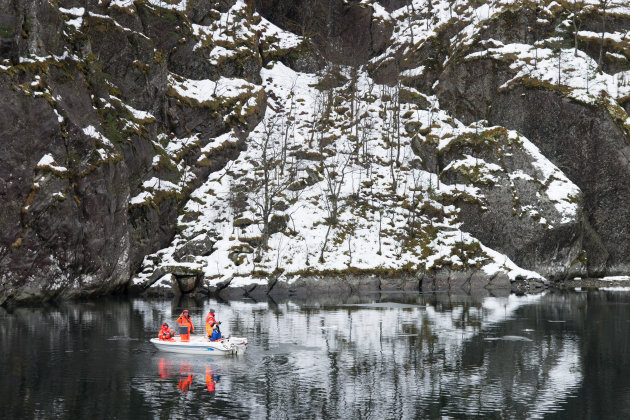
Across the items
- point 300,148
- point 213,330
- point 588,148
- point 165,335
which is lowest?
point 165,335

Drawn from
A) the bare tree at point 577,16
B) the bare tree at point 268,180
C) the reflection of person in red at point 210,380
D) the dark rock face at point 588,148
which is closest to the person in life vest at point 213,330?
the reflection of person in red at point 210,380

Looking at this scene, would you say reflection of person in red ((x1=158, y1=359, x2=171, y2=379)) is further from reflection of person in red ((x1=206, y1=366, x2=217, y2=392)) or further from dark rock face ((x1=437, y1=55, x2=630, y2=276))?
dark rock face ((x1=437, y1=55, x2=630, y2=276))

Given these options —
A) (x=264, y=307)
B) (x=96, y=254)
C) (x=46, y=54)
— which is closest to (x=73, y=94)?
(x=46, y=54)

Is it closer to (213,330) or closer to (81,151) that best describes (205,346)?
(213,330)

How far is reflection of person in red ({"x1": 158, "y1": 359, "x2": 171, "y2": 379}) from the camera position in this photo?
1249 inches

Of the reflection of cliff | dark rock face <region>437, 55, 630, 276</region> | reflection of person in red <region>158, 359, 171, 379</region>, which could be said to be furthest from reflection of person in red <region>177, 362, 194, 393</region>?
dark rock face <region>437, 55, 630, 276</region>

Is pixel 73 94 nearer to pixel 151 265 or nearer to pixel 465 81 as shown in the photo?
pixel 151 265

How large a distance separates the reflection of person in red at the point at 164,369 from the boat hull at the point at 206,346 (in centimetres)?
186

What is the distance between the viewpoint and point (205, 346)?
3725cm

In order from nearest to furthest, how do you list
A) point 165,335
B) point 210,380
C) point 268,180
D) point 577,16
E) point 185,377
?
point 210,380, point 185,377, point 165,335, point 268,180, point 577,16

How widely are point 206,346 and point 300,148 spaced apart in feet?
224

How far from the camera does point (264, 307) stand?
63.6 metres

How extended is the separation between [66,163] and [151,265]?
61.7 feet

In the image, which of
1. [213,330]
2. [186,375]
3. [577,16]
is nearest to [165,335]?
[213,330]
